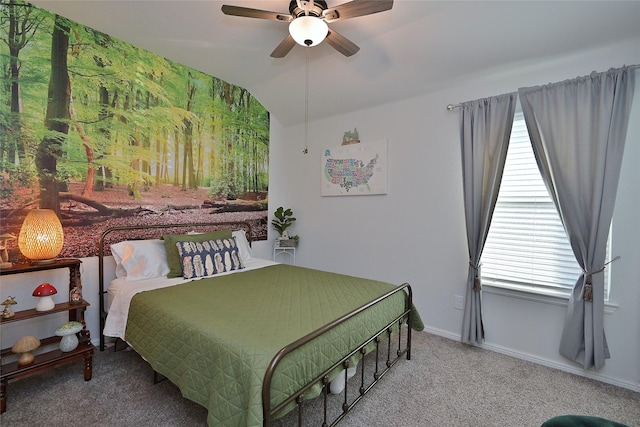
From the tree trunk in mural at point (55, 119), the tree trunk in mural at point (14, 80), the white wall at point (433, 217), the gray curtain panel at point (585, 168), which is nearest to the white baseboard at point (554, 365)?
the white wall at point (433, 217)

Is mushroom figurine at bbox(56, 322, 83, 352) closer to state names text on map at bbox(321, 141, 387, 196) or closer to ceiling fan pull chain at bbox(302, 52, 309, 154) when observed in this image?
state names text on map at bbox(321, 141, 387, 196)

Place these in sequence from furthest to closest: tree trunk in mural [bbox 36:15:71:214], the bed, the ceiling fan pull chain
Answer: the ceiling fan pull chain
tree trunk in mural [bbox 36:15:71:214]
the bed

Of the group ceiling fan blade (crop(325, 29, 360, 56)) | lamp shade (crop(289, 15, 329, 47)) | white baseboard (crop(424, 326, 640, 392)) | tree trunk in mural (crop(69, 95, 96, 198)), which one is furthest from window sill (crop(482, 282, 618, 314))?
tree trunk in mural (crop(69, 95, 96, 198))

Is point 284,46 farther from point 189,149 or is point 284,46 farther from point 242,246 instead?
point 242,246

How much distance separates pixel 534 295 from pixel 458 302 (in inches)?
24.9

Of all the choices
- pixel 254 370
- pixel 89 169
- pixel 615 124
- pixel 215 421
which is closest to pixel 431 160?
pixel 615 124

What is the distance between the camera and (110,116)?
2582mm

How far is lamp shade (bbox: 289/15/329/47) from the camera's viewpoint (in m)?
1.75

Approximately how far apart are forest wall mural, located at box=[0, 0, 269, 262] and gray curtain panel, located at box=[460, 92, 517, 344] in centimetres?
266

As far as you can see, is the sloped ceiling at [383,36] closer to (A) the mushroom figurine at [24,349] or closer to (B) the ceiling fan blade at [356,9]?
(B) the ceiling fan blade at [356,9]

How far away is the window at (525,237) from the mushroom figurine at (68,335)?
3.40 metres

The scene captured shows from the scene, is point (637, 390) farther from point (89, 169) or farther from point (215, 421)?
point (89, 169)

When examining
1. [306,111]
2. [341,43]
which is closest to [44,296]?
[341,43]

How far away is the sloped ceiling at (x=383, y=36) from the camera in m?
2.06
